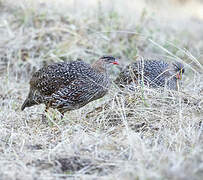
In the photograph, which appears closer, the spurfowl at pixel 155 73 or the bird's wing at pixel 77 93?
the bird's wing at pixel 77 93

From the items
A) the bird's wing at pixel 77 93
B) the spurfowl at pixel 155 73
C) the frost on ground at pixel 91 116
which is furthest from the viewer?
the spurfowl at pixel 155 73

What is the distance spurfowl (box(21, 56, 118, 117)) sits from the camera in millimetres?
5070

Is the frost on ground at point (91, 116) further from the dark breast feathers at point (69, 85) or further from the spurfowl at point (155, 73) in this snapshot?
the spurfowl at point (155, 73)

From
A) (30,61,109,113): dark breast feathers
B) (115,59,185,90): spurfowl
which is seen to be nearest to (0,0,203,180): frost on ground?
(30,61,109,113): dark breast feathers

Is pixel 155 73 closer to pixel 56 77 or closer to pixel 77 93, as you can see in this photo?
pixel 77 93

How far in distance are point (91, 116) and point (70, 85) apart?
0.48 meters

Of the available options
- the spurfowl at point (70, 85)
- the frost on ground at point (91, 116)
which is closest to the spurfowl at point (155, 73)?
the frost on ground at point (91, 116)

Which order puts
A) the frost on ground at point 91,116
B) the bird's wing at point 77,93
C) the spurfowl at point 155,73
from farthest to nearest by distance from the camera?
the spurfowl at point 155,73 < the bird's wing at point 77,93 < the frost on ground at point 91,116

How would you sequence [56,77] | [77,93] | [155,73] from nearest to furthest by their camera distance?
1. [77,93]
2. [56,77]
3. [155,73]

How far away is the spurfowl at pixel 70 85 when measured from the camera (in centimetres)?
507

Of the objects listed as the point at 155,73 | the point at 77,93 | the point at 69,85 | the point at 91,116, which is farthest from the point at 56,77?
the point at 155,73

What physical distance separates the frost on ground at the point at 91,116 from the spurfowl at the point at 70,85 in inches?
6.4

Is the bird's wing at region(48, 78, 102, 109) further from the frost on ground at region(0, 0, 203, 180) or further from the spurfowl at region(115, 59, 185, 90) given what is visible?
the spurfowl at region(115, 59, 185, 90)

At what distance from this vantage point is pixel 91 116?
5090mm
